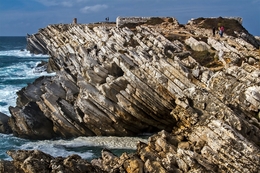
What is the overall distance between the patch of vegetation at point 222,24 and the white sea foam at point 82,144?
29.0 meters

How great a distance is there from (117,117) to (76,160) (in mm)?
Result: 14980

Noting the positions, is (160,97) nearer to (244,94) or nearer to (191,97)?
(191,97)

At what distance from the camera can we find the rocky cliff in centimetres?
2153

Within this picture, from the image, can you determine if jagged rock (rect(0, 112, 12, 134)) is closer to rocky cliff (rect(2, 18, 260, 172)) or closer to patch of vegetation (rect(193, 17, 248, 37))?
rocky cliff (rect(2, 18, 260, 172))

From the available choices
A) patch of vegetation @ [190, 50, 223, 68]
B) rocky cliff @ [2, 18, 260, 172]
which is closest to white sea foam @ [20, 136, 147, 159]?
rocky cliff @ [2, 18, 260, 172]

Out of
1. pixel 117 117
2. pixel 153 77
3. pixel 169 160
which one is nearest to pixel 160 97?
pixel 153 77

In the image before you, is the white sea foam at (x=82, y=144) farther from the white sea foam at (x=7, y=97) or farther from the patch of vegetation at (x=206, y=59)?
the white sea foam at (x=7, y=97)

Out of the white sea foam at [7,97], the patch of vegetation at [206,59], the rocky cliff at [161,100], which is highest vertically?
the patch of vegetation at [206,59]

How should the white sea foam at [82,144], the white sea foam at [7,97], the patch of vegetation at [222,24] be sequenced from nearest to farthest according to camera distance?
1. the white sea foam at [82,144]
2. the white sea foam at [7,97]
3. the patch of vegetation at [222,24]

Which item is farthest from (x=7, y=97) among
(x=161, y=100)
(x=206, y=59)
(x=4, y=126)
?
(x=206, y=59)

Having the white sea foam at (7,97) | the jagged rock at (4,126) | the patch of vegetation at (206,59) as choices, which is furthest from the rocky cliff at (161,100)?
the white sea foam at (7,97)

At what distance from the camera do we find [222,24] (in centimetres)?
5912

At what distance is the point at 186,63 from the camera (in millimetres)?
35625

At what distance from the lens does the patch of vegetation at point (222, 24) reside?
5725 centimetres
